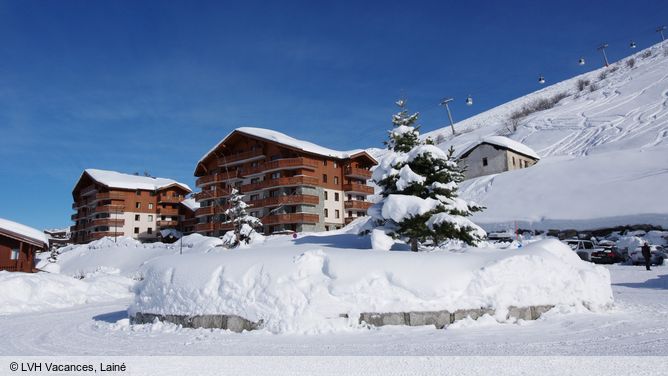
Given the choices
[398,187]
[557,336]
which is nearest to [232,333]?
[557,336]

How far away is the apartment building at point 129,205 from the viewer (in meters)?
68.9

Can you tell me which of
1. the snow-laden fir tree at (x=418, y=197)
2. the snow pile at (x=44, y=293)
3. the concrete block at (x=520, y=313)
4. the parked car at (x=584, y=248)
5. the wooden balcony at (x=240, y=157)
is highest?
the wooden balcony at (x=240, y=157)

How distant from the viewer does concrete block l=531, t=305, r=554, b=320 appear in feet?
37.1

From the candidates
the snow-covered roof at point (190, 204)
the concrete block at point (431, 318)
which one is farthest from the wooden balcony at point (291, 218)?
the concrete block at point (431, 318)

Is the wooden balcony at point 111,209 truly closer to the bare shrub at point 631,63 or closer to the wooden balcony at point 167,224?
the wooden balcony at point 167,224

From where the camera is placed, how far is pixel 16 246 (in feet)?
123

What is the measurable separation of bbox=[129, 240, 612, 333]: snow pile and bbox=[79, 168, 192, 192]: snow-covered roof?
63.1m

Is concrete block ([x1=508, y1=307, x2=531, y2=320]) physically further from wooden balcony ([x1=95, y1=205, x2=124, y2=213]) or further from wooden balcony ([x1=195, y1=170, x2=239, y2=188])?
wooden balcony ([x1=95, y1=205, x2=124, y2=213])

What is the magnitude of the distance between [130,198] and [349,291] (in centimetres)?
6781

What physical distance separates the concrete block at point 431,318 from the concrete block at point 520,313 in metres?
1.65

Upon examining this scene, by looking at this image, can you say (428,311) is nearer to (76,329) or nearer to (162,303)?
(162,303)

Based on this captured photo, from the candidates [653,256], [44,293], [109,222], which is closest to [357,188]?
[653,256]

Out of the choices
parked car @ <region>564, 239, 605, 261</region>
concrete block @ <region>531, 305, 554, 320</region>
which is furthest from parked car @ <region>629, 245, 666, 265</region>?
concrete block @ <region>531, 305, 554, 320</region>

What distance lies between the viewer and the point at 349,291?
10789 mm
